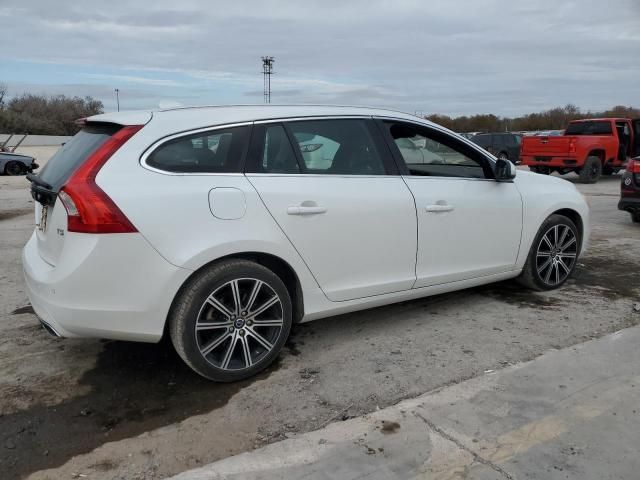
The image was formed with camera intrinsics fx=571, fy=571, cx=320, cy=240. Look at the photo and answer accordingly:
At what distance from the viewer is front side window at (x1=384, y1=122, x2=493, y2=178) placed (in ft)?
14.2

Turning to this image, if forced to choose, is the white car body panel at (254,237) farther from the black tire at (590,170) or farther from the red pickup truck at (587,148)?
the black tire at (590,170)

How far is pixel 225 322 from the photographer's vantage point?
3.42m

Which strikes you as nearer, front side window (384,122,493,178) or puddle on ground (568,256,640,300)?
front side window (384,122,493,178)

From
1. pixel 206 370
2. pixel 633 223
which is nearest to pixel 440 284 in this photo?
pixel 206 370

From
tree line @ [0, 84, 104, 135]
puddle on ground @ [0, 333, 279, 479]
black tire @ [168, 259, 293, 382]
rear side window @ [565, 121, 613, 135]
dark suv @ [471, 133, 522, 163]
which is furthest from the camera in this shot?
tree line @ [0, 84, 104, 135]

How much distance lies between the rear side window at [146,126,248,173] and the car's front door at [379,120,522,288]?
121 cm

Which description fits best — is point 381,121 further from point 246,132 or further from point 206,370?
point 206,370

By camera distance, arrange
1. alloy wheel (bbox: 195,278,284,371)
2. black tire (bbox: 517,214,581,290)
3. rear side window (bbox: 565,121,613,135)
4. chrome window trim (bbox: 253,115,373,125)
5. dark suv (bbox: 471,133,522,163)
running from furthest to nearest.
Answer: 1. dark suv (bbox: 471,133,522,163)
2. rear side window (bbox: 565,121,613,135)
3. black tire (bbox: 517,214,581,290)
4. chrome window trim (bbox: 253,115,373,125)
5. alloy wheel (bbox: 195,278,284,371)

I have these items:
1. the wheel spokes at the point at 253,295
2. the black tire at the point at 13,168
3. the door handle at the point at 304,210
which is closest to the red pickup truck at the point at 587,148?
the door handle at the point at 304,210

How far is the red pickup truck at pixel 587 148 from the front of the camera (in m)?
16.4

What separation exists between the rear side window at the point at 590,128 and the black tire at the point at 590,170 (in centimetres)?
129

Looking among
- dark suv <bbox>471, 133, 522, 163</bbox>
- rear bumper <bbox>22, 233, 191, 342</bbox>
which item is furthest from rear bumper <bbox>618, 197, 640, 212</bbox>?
dark suv <bbox>471, 133, 522, 163</bbox>

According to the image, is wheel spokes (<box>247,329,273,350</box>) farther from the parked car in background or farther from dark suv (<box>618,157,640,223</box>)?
the parked car in background

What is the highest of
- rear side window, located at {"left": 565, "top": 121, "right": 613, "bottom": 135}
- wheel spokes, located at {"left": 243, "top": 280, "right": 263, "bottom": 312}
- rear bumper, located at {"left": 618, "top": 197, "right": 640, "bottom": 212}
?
rear side window, located at {"left": 565, "top": 121, "right": 613, "bottom": 135}
